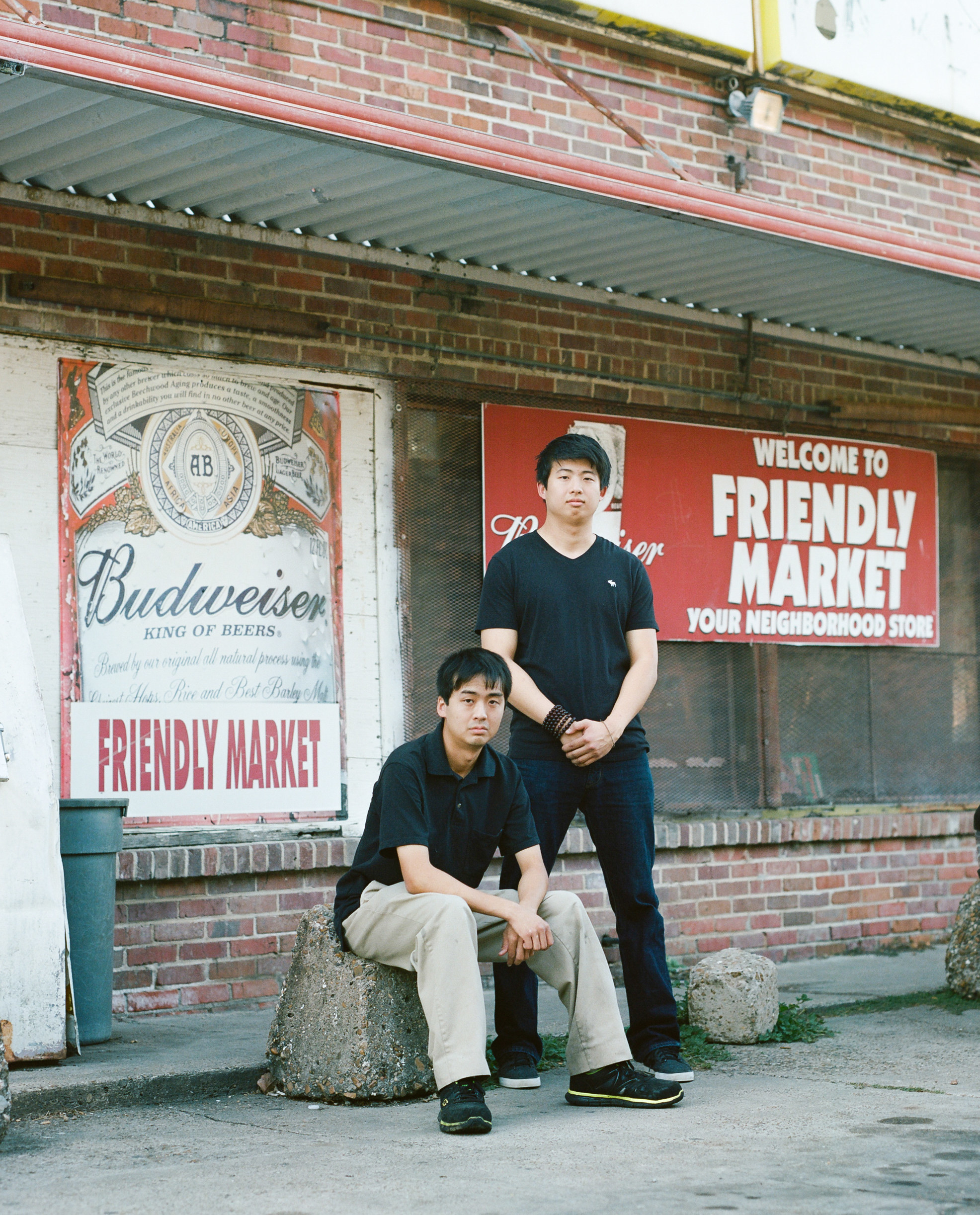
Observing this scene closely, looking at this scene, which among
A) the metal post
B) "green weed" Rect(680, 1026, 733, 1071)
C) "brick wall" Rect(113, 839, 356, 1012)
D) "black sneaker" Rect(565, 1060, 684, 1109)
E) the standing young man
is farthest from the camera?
the metal post

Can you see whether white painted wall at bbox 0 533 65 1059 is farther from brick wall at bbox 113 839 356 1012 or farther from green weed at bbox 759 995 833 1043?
green weed at bbox 759 995 833 1043

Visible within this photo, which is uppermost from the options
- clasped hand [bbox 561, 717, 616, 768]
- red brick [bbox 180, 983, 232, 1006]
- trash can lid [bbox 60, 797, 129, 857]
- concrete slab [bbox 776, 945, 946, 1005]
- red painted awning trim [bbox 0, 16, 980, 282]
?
red painted awning trim [bbox 0, 16, 980, 282]

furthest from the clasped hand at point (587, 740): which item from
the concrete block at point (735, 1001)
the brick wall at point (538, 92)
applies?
the brick wall at point (538, 92)

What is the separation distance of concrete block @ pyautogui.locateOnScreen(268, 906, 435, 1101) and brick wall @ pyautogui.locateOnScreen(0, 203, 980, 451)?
303cm

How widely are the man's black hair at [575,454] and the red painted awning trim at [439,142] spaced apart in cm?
114

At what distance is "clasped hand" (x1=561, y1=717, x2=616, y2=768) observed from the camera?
16.1 ft

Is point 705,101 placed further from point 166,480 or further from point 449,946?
point 449,946

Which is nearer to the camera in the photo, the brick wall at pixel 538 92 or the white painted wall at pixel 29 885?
the white painted wall at pixel 29 885

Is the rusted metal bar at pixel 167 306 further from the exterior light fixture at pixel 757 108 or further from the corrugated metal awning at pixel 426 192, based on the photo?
the exterior light fixture at pixel 757 108

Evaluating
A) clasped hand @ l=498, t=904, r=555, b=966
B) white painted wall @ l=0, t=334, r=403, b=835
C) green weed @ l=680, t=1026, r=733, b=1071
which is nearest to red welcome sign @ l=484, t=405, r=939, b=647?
white painted wall @ l=0, t=334, r=403, b=835

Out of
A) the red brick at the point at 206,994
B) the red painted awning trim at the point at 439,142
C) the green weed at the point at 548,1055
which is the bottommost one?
the green weed at the point at 548,1055

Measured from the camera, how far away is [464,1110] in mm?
4176

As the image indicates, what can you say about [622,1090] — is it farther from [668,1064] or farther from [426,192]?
[426,192]

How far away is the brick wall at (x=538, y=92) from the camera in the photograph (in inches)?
251
